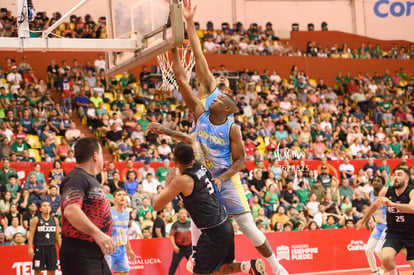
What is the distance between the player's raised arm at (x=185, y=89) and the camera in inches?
303

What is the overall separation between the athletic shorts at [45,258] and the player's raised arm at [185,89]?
258 inches

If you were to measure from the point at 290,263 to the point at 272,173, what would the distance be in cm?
279

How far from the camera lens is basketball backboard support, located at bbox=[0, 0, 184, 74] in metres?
8.75

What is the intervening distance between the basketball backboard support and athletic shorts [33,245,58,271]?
501 cm

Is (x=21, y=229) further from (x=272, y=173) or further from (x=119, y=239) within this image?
(x=272, y=173)

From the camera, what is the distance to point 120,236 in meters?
12.5

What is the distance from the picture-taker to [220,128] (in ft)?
25.4

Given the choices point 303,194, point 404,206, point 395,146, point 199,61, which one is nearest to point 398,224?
point 404,206

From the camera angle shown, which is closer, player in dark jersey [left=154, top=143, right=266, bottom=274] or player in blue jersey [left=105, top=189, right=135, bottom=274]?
player in dark jersey [left=154, top=143, right=266, bottom=274]

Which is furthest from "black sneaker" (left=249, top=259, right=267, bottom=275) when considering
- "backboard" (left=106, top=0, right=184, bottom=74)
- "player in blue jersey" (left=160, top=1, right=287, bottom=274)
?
"backboard" (left=106, top=0, right=184, bottom=74)

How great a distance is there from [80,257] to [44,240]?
307 inches

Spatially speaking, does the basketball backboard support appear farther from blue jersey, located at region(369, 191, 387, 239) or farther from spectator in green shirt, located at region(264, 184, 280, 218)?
spectator in green shirt, located at region(264, 184, 280, 218)

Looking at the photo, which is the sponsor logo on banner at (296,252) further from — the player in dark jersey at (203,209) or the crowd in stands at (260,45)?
the crowd in stands at (260,45)

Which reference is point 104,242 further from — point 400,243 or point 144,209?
point 144,209
